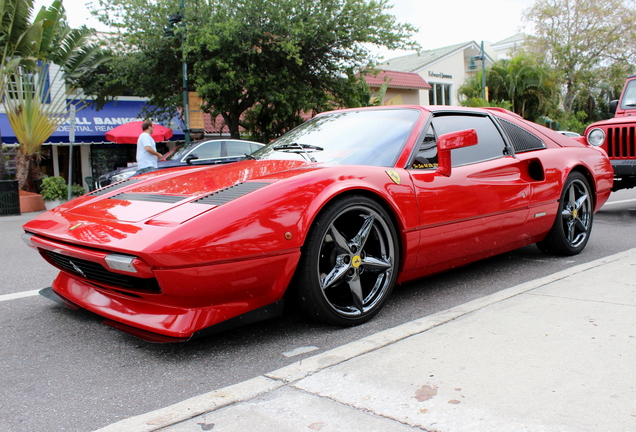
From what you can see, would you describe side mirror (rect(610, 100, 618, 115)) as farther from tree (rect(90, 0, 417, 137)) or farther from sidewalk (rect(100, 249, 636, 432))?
tree (rect(90, 0, 417, 137))

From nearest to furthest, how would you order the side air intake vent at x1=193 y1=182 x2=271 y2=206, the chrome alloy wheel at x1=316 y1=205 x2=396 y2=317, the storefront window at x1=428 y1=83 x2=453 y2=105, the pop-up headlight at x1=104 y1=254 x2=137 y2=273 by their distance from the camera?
the pop-up headlight at x1=104 y1=254 x2=137 y2=273
the side air intake vent at x1=193 y1=182 x2=271 y2=206
the chrome alloy wheel at x1=316 y1=205 x2=396 y2=317
the storefront window at x1=428 y1=83 x2=453 y2=105

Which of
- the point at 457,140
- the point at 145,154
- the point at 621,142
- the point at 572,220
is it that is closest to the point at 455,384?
the point at 457,140

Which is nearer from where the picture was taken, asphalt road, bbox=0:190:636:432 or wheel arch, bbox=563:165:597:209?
asphalt road, bbox=0:190:636:432

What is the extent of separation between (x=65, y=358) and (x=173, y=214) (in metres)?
0.90

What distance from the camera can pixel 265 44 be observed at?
15.6m

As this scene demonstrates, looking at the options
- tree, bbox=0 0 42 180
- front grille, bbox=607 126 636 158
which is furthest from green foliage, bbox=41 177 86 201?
front grille, bbox=607 126 636 158

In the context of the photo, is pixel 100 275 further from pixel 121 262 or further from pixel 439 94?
pixel 439 94

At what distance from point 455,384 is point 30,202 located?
503 inches

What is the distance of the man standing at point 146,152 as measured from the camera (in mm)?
10766

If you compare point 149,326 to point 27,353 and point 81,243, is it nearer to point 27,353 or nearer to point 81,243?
point 81,243

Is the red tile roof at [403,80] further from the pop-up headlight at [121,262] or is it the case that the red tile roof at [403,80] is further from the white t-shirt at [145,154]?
the pop-up headlight at [121,262]

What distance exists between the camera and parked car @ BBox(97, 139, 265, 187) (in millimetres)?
12086

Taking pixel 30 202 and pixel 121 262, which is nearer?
pixel 121 262

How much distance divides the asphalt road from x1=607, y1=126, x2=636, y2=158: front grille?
412cm
